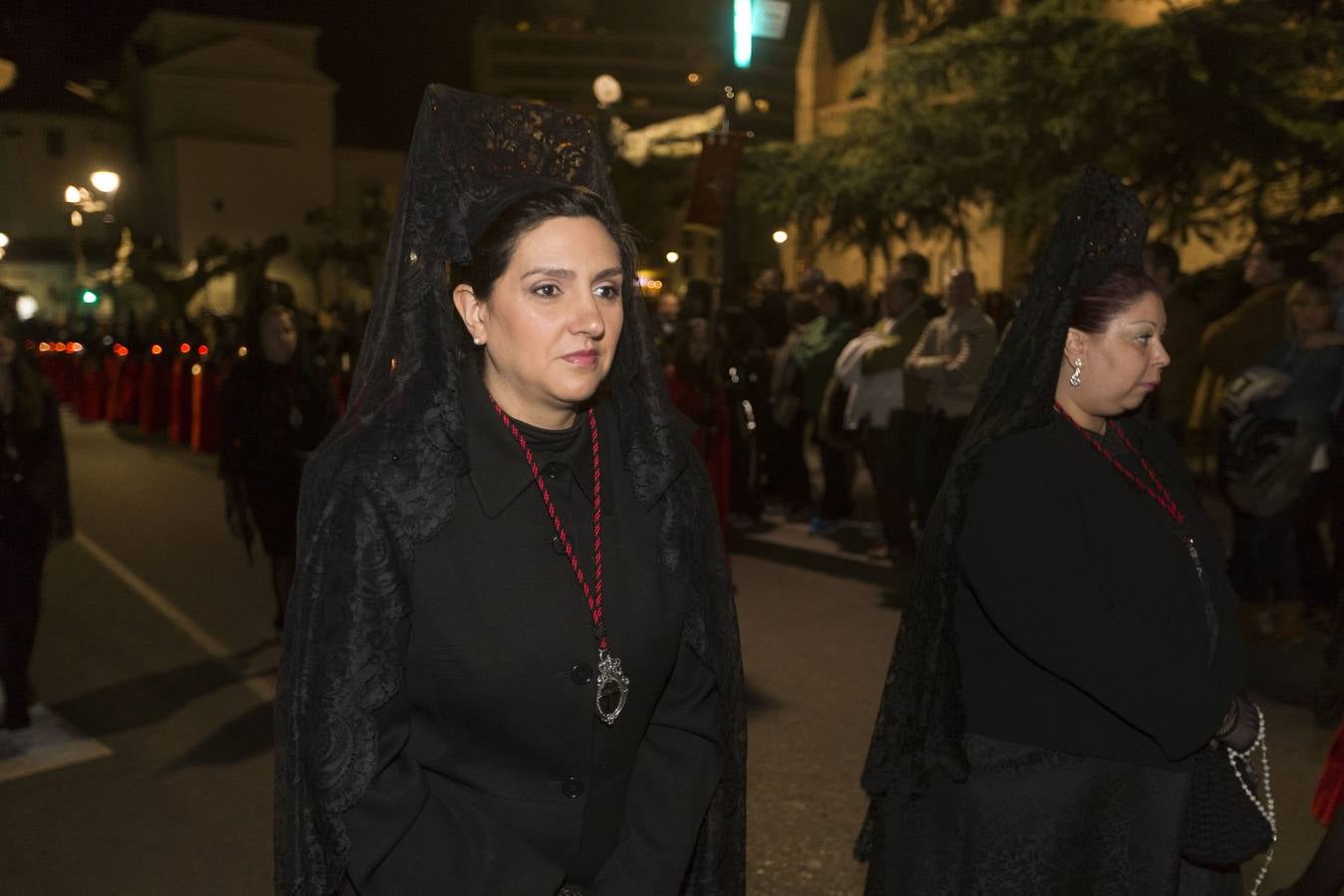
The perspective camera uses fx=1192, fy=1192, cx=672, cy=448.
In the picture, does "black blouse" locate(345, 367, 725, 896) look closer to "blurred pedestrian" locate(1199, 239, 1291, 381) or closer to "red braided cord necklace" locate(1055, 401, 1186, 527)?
"red braided cord necklace" locate(1055, 401, 1186, 527)

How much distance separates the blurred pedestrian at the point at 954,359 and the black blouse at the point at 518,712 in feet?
20.2

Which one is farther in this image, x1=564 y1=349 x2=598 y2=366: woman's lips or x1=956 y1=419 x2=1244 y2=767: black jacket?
x1=956 y1=419 x2=1244 y2=767: black jacket

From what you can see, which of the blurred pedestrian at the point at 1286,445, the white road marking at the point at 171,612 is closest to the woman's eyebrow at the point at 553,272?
the white road marking at the point at 171,612

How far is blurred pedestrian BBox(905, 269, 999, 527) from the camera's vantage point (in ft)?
26.6

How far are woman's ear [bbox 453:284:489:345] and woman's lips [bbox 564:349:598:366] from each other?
0.57 ft

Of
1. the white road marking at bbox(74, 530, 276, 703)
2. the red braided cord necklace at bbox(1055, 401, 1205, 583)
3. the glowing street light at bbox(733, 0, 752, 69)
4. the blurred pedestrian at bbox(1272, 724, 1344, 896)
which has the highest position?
the glowing street light at bbox(733, 0, 752, 69)

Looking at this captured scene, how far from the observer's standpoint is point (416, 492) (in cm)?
192

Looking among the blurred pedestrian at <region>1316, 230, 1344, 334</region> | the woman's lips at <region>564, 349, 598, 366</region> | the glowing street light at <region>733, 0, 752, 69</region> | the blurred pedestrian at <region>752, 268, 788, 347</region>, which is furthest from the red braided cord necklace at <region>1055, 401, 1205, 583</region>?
the blurred pedestrian at <region>752, 268, 788, 347</region>

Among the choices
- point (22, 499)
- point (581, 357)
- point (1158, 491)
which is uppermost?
point (581, 357)

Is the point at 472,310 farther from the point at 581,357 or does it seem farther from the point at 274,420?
the point at 274,420

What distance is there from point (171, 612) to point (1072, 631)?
→ 22.5 feet

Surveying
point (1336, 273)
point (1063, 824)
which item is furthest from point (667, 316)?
point (1063, 824)

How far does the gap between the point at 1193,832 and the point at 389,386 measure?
6.56 feet

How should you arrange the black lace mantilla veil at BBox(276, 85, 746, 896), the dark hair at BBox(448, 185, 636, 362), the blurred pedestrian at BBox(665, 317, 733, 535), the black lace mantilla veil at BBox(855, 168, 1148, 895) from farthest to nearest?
the blurred pedestrian at BBox(665, 317, 733, 535)
the black lace mantilla veil at BBox(855, 168, 1148, 895)
the dark hair at BBox(448, 185, 636, 362)
the black lace mantilla veil at BBox(276, 85, 746, 896)
